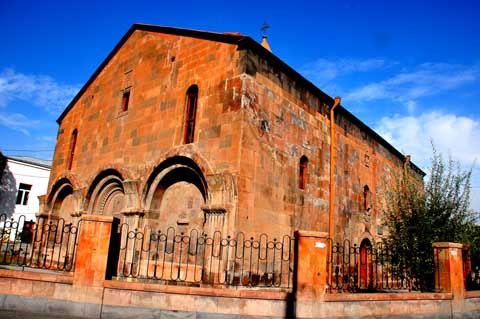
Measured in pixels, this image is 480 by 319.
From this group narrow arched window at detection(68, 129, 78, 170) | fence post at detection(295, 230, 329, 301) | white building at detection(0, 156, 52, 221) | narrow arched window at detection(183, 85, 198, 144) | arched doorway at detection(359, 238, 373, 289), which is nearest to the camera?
fence post at detection(295, 230, 329, 301)

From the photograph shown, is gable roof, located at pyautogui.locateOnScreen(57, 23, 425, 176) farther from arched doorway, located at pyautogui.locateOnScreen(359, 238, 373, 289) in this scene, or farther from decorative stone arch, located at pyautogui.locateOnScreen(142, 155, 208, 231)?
arched doorway, located at pyautogui.locateOnScreen(359, 238, 373, 289)

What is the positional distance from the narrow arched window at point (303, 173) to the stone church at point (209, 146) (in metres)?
0.05

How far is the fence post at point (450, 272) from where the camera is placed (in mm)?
8945

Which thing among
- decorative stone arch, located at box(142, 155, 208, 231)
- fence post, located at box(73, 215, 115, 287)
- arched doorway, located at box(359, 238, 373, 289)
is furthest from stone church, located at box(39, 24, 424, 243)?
fence post, located at box(73, 215, 115, 287)

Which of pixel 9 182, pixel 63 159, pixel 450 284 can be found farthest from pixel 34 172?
pixel 450 284

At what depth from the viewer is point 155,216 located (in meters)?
11.6

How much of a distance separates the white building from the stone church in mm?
18535

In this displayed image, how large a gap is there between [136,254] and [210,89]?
17.1ft

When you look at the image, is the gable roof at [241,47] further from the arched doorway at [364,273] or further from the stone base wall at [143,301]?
the stone base wall at [143,301]

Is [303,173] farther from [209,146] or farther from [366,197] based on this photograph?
[366,197]

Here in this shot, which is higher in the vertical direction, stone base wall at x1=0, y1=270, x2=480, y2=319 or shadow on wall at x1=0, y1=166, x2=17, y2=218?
shadow on wall at x1=0, y1=166, x2=17, y2=218

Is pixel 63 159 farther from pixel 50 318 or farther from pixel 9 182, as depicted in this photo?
pixel 9 182

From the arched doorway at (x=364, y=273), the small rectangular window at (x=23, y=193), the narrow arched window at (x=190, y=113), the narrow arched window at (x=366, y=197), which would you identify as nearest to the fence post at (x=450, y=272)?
the arched doorway at (x=364, y=273)

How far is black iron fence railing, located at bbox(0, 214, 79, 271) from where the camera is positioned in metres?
7.95
